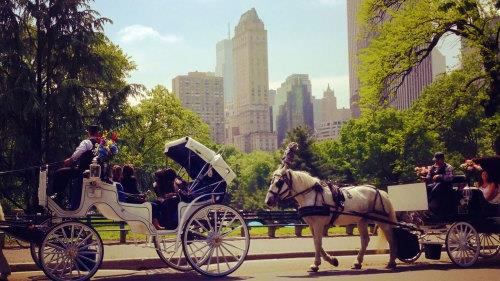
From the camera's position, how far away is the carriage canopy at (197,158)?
11.2m

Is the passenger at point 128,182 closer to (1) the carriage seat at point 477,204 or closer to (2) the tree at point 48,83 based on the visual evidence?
(1) the carriage seat at point 477,204

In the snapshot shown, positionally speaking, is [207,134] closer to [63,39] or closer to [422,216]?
[63,39]

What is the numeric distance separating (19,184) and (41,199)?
15225 millimetres

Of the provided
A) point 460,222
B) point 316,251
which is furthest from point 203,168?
point 460,222

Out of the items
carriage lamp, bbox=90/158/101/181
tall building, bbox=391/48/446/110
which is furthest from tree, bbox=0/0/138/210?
tall building, bbox=391/48/446/110

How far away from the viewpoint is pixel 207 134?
59688 millimetres

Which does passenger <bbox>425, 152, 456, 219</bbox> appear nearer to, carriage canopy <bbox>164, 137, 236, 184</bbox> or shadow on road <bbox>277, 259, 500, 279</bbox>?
shadow on road <bbox>277, 259, 500, 279</bbox>

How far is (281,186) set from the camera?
11711 mm

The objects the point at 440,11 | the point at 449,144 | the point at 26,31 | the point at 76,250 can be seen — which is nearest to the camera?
the point at 76,250

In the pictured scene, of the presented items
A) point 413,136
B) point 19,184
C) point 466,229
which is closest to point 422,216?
point 466,229

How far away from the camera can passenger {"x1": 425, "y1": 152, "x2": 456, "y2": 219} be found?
A: 12.4 m

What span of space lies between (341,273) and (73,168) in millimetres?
5459

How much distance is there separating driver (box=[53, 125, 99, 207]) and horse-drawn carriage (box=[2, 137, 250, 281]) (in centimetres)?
27

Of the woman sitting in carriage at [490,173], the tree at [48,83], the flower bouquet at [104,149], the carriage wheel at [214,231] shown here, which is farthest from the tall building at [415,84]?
the flower bouquet at [104,149]
